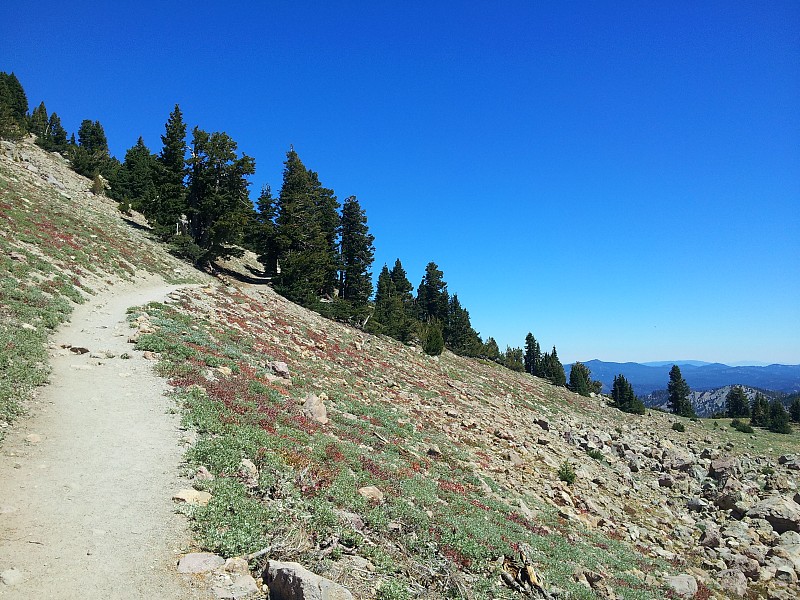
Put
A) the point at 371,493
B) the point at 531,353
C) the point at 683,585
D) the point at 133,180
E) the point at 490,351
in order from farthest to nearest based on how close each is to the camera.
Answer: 1. the point at 531,353
2. the point at 490,351
3. the point at 133,180
4. the point at 683,585
5. the point at 371,493

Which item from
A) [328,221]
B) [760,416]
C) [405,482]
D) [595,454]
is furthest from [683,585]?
[760,416]

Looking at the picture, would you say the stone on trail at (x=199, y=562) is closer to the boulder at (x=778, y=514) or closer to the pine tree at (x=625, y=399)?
the boulder at (x=778, y=514)

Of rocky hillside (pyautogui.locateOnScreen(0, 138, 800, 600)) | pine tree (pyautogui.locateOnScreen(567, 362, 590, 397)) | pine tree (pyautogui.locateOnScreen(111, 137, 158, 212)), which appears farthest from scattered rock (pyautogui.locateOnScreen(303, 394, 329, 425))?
pine tree (pyautogui.locateOnScreen(567, 362, 590, 397))

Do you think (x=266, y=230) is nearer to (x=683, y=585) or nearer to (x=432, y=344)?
(x=432, y=344)

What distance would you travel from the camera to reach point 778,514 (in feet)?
59.0

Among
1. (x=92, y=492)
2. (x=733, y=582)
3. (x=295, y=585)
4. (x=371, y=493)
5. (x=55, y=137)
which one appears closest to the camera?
(x=295, y=585)

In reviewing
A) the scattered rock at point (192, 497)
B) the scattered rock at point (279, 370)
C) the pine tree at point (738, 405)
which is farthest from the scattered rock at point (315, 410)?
the pine tree at point (738, 405)

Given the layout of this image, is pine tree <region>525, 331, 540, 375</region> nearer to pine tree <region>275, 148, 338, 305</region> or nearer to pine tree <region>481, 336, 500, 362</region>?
pine tree <region>481, 336, 500, 362</region>

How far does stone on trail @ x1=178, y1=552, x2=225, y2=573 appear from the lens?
→ 566 cm

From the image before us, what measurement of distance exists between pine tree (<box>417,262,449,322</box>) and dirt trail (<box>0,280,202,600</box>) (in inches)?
2905

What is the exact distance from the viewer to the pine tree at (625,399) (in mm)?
71375

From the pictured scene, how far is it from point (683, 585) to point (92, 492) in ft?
52.2

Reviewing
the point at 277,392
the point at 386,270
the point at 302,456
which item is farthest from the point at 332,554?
the point at 386,270

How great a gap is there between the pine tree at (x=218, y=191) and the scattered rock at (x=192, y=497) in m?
34.7
